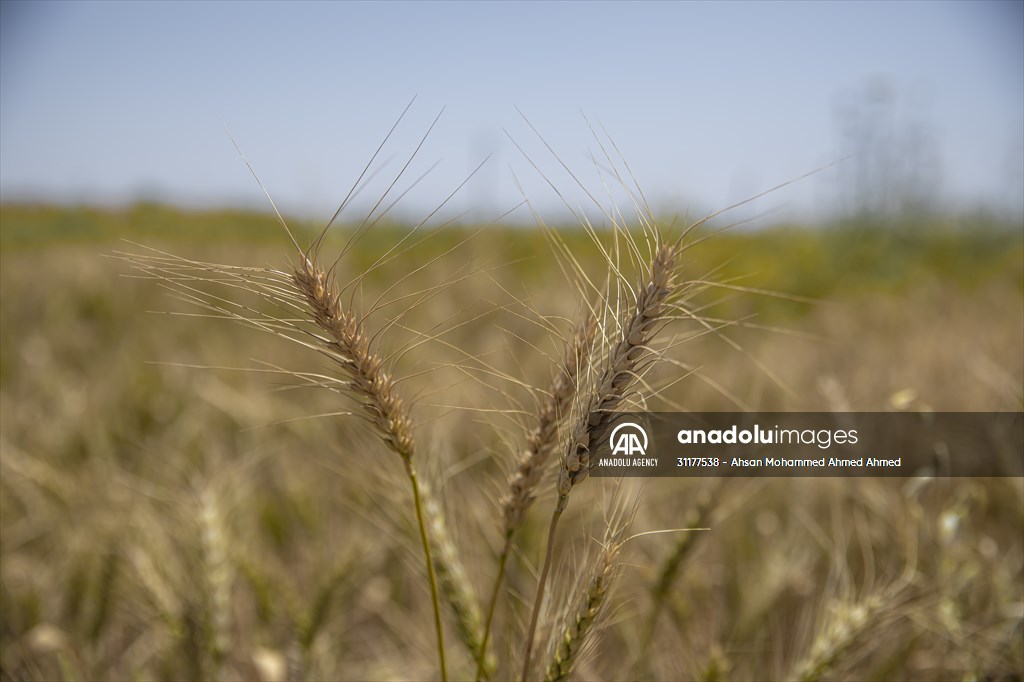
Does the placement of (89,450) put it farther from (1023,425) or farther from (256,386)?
(1023,425)

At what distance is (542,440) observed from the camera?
756mm

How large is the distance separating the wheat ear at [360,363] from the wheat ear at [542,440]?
0.11 metres

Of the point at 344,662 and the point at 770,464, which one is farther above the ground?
the point at 770,464

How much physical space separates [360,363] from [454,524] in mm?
632

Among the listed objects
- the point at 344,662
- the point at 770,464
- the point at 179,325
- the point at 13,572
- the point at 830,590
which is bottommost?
the point at 344,662

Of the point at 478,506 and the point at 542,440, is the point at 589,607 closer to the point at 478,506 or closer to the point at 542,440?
the point at 542,440

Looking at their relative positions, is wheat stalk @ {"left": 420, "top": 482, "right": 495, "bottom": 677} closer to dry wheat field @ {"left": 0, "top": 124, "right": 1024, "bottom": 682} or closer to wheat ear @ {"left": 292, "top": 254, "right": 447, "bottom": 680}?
dry wheat field @ {"left": 0, "top": 124, "right": 1024, "bottom": 682}

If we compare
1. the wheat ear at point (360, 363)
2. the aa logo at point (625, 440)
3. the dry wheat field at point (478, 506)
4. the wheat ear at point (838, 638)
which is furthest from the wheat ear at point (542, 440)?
the wheat ear at point (838, 638)

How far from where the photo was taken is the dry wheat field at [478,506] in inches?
29.0

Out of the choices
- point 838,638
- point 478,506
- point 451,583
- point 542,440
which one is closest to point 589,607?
point 542,440

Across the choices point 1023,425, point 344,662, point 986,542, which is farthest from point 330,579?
point 1023,425

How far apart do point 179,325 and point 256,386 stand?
1.69 meters

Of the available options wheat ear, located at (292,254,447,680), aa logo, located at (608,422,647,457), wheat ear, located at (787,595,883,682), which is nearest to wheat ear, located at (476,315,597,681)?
wheat ear, located at (292,254,447,680)

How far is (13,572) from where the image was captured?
1788 millimetres
